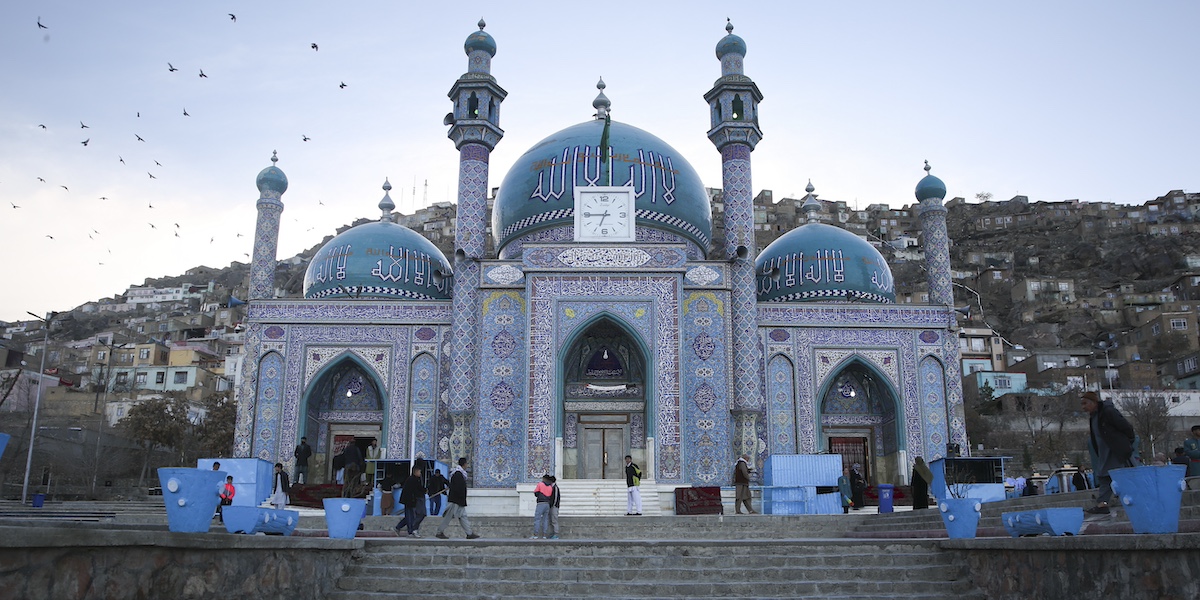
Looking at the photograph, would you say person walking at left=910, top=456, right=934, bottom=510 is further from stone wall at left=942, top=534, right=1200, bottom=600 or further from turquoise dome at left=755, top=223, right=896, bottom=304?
turquoise dome at left=755, top=223, right=896, bottom=304

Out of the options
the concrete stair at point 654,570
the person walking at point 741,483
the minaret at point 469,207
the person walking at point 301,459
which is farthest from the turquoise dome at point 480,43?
the concrete stair at point 654,570

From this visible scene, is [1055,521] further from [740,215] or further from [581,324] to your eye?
[740,215]

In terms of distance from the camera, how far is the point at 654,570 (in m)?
8.88

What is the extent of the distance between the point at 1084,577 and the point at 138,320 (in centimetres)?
8269

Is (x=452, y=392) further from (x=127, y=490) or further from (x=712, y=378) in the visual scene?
(x=127, y=490)

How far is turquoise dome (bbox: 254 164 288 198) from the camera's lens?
76.6 feet

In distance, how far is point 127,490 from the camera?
25344mm

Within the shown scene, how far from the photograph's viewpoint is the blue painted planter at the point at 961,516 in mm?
8516

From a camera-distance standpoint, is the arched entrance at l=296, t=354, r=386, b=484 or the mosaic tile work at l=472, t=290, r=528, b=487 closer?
the mosaic tile work at l=472, t=290, r=528, b=487

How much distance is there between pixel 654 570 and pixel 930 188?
57.7 feet

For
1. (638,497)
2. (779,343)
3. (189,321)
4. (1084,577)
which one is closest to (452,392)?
(638,497)

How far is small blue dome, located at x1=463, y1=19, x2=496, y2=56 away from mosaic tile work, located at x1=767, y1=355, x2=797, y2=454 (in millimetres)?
9338

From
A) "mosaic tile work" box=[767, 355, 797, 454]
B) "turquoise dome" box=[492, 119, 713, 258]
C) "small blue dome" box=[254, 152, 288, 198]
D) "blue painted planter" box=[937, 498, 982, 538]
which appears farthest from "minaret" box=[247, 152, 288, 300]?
"blue painted planter" box=[937, 498, 982, 538]

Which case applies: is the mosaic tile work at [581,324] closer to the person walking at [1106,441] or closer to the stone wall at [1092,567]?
the person walking at [1106,441]
